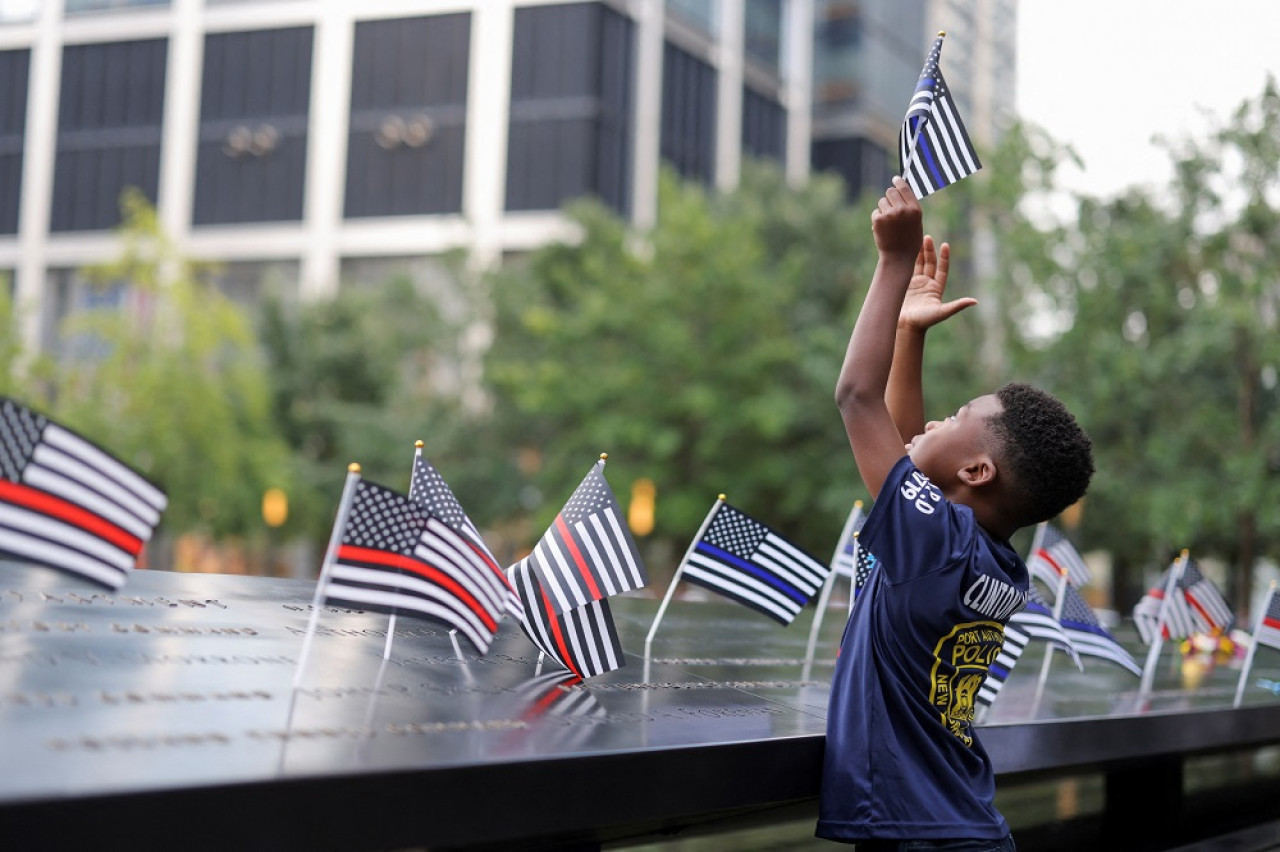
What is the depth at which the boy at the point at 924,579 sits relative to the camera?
341cm

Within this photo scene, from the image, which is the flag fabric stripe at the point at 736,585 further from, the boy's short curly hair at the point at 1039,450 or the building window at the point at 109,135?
the building window at the point at 109,135

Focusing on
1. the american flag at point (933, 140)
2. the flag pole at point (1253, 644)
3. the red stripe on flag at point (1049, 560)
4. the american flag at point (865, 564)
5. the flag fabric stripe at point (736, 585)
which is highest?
the american flag at point (933, 140)

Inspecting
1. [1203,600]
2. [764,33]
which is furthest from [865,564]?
[764,33]

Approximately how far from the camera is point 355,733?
325cm

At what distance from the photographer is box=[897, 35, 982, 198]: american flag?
445 centimetres

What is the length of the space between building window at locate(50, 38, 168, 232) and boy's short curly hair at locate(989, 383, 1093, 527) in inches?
2052

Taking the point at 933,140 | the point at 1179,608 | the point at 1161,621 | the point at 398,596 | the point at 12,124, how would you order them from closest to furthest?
the point at 398,596, the point at 933,140, the point at 1161,621, the point at 1179,608, the point at 12,124

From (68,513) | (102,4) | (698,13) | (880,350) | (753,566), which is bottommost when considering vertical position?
(753,566)

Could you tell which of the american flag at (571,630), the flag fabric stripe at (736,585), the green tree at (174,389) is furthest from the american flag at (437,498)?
the green tree at (174,389)

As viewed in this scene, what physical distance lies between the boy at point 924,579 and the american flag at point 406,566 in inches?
44.7

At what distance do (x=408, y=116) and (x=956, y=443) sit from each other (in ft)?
155

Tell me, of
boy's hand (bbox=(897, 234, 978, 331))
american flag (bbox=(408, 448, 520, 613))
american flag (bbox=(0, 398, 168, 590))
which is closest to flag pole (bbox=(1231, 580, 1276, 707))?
boy's hand (bbox=(897, 234, 978, 331))

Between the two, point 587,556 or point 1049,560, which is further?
point 1049,560

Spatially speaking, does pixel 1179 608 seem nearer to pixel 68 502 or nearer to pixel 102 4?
pixel 68 502
